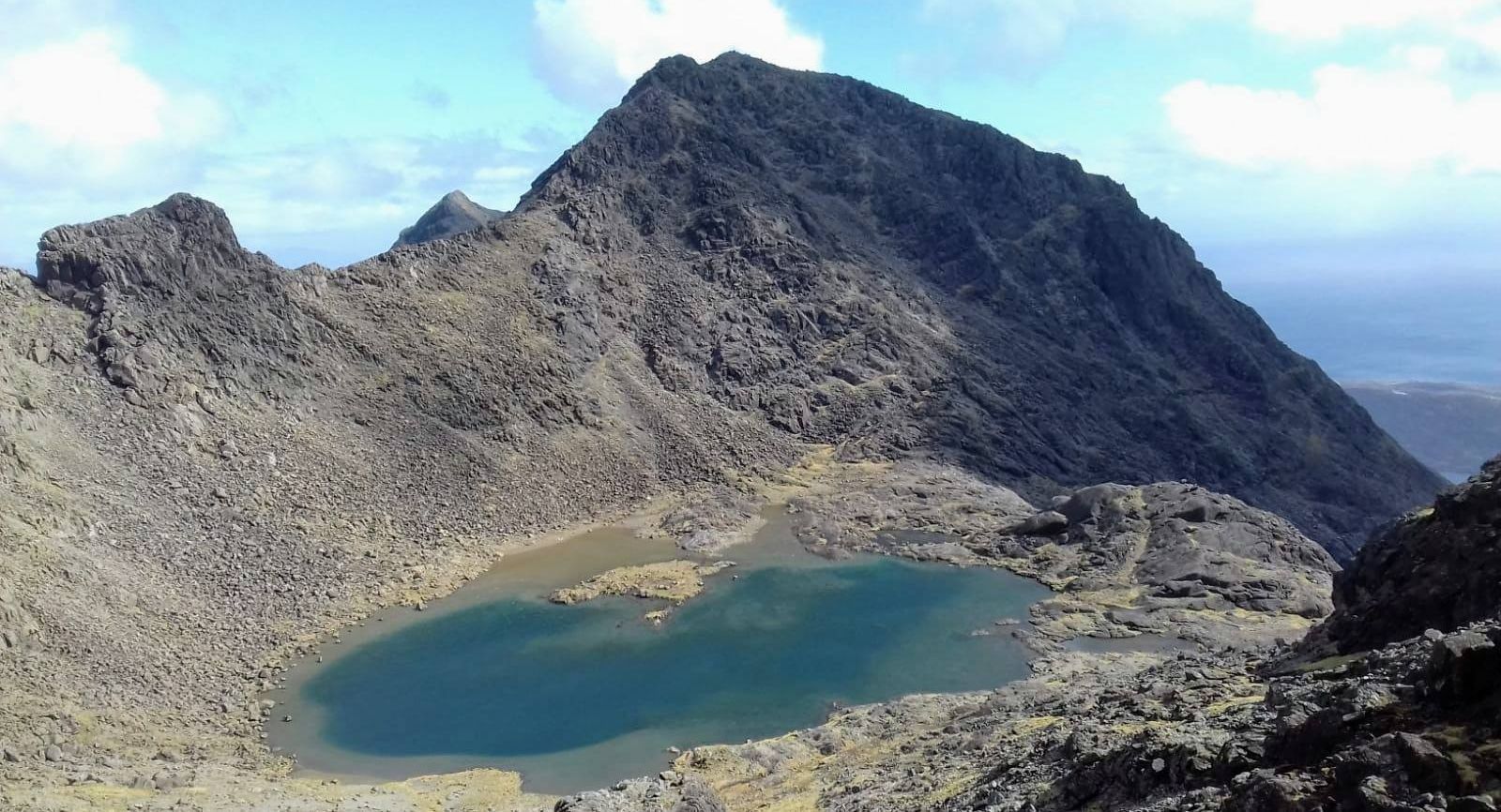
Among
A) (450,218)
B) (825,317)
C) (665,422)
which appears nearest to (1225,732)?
(665,422)

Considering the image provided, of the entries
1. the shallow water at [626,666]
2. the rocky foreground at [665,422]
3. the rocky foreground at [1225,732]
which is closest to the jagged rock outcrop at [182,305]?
the rocky foreground at [665,422]

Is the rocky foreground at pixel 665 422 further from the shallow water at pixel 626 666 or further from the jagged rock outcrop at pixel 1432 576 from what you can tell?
the shallow water at pixel 626 666

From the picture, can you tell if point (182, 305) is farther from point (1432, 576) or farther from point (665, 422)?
point (1432, 576)

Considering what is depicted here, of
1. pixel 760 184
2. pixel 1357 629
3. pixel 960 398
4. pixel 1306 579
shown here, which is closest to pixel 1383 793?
pixel 1357 629

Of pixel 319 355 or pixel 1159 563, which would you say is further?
pixel 319 355

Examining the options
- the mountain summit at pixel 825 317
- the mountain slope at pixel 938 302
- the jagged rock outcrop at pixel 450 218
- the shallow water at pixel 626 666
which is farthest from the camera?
the jagged rock outcrop at pixel 450 218

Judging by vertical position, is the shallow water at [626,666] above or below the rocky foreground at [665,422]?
below

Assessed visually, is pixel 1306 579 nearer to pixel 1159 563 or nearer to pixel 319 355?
pixel 1159 563
